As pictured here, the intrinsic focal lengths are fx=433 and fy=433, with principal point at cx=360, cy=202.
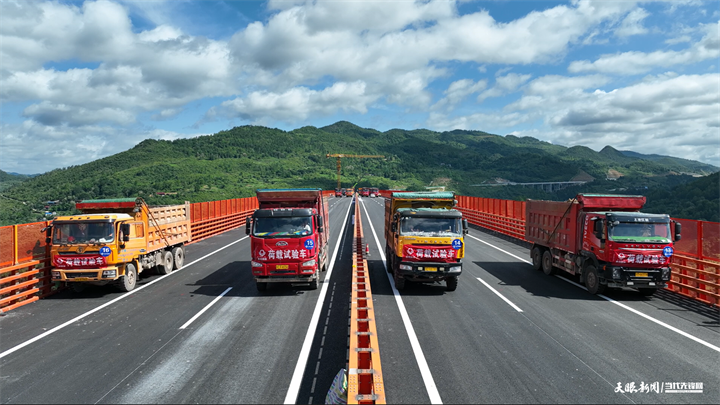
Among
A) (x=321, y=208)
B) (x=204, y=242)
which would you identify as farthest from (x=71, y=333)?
(x=204, y=242)

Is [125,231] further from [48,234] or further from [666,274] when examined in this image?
[666,274]

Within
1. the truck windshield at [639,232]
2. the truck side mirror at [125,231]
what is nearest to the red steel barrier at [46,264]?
the truck windshield at [639,232]

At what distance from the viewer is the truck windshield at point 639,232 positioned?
1323cm

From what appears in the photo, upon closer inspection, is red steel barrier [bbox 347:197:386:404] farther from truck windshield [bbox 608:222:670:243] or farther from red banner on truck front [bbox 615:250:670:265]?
truck windshield [bbox 608:222:670:243]

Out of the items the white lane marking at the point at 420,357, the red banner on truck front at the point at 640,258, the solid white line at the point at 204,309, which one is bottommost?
the white lane marking at the point at 420,357

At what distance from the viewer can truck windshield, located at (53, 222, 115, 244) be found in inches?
528

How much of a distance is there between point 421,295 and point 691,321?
7039mm

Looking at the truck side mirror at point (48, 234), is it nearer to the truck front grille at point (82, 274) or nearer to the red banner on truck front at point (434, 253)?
the truck front grille at point (82, 274)

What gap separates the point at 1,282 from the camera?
11852 mm

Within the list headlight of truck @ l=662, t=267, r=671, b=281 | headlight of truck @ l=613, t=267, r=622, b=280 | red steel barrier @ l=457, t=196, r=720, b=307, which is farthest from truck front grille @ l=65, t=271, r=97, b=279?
red steel barrier @ l=457, t=196, r=720, b=307

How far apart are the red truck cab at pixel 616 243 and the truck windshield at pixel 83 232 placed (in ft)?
50.2

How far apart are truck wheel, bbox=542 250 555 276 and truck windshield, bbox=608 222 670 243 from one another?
149 inches

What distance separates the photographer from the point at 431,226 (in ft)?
45.9

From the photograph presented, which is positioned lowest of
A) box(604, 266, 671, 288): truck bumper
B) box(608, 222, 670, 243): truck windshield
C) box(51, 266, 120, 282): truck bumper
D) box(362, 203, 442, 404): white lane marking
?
box(362, 203, 442, 404): white lane marking
